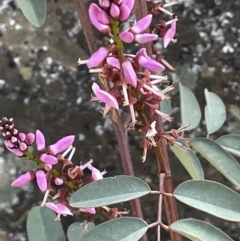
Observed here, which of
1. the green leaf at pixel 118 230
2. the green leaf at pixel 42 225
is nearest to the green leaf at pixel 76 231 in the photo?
the green leaf at pixel 42 225

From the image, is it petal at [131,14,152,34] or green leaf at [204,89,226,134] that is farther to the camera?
green leaf at [204,89,226,134]

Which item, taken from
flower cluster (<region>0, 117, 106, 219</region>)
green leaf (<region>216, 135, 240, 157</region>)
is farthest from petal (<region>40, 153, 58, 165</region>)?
green leaf (<region>216, 135, 240, 157</region>)

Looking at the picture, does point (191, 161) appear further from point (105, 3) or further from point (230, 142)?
point (105, 3)

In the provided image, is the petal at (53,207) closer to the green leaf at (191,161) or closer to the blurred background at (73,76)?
the green leaf at (191,161)

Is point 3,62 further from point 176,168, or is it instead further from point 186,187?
point 186,187

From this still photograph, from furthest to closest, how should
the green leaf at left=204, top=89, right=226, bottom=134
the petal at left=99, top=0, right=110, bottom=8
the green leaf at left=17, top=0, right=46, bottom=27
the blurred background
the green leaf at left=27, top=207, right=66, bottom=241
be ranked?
the blurred background, the green leaf at left=204, top=89, right=226, bottom=134, the green leaf at left=27, top=207, right=66, bottom=241, the green leaf at left=17, top=0, right=46, bottom=27, the petal at left=99, top=0, right=110, bottom=8

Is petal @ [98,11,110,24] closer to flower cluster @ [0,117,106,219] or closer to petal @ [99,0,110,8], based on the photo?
petal @ [99,0,110,8]
